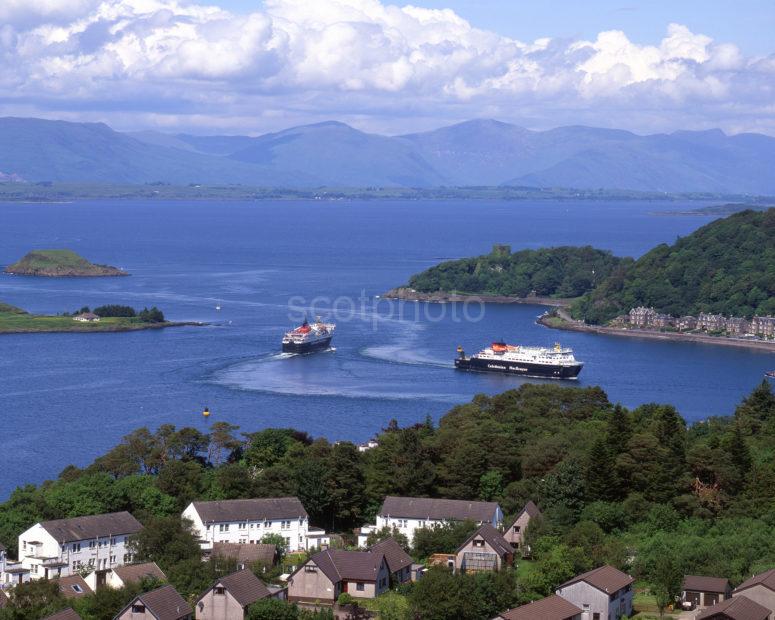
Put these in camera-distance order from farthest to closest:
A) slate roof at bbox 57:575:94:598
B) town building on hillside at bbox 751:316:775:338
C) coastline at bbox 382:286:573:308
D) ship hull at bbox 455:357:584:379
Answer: coastline at bbox 382:286:573:308, town building on hillside at bbox 751:316:775:338, ship hull at bbox 455:357:584:379, slate roof at bbox 57:575:94:598

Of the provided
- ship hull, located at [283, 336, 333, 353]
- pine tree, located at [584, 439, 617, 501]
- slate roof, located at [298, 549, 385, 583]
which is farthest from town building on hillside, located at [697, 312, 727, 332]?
slate roof, located at [298, 549, 385, 583]

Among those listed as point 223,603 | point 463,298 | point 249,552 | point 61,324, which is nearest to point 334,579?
point 223,603

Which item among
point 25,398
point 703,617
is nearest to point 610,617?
point 703,617

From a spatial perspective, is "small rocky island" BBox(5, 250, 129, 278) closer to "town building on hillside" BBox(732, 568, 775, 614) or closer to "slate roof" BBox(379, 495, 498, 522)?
"slate roof" BBox(379, 495, 498, 522)

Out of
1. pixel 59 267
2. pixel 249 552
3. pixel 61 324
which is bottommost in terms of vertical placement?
pixel 61 324

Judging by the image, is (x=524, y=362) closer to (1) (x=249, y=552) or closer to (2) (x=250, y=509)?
(2) (x=250, y=509)

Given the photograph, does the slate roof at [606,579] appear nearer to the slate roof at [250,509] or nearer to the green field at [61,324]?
the slate roof at [250,509]
